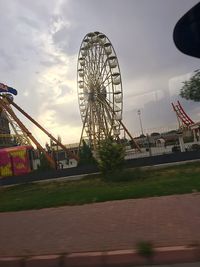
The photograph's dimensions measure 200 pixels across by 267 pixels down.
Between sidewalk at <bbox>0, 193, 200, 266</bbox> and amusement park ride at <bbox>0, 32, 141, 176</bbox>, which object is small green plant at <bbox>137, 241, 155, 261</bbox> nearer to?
sidewalk at <bbox>0, 193, 200, 266</bbox>

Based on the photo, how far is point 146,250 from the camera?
267 inches

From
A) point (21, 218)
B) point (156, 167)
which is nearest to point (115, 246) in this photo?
point (21, 218)

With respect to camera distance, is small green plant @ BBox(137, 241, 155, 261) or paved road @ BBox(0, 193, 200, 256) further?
paved road @ BBox(0, 193, 200, 256)

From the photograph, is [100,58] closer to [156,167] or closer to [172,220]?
[156,167]

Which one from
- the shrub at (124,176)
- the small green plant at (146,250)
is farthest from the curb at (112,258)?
the shrub at (124,176)

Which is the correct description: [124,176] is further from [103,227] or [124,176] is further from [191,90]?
[103,227]

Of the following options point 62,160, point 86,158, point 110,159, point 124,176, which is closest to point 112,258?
point 124,176

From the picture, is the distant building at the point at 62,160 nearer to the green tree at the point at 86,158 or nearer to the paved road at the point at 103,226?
the green tree at the point at 86,158

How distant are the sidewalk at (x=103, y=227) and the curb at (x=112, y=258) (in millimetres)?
237

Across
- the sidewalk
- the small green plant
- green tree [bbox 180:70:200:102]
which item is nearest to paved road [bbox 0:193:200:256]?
the sidewalk

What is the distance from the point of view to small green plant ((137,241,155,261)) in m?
6.71

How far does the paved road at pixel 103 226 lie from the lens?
7.46 metres

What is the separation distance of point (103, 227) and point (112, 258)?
183cm

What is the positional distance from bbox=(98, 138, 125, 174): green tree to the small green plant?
1516 cm
